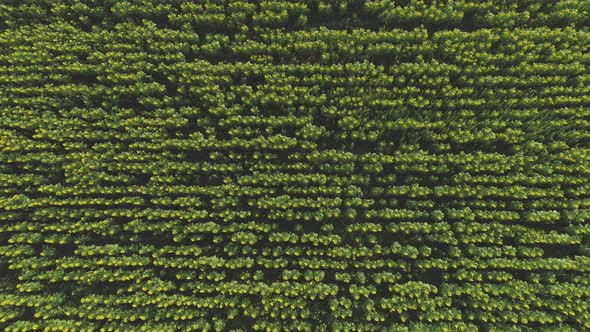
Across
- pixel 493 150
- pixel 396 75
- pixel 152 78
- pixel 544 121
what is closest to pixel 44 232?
pixel 152 78

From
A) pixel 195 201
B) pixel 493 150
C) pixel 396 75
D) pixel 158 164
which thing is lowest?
pixel 195 201

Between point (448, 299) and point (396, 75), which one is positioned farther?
point (396, 75)

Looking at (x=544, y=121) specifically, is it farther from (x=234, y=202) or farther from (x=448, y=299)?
(x=234, y=202)

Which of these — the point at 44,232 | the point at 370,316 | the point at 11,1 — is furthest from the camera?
the point at 11,1

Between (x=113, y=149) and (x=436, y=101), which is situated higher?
(x=436, y=101)

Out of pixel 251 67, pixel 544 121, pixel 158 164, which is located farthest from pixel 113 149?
pixel 544 121

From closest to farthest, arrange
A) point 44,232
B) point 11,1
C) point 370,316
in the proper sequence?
point 370,316
point 44,232
point 11,1
